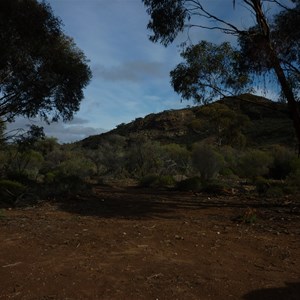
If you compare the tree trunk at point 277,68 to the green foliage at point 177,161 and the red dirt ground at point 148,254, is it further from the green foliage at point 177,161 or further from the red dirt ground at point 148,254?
the green foliage at point 177,161

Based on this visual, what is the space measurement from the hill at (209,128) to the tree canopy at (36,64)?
65.3 feet

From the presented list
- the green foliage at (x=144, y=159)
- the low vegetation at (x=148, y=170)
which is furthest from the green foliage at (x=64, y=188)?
the green foliage at (x=144, y=159)

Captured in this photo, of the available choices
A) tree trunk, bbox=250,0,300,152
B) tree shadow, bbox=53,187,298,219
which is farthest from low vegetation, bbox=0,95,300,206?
tree trunk, bbox=250,0,300,152

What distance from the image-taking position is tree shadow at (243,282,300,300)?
5.65m

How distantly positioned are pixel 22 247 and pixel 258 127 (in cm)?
5338

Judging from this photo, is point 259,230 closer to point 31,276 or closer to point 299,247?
point 299,247

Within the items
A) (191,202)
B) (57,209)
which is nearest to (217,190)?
(191,202)

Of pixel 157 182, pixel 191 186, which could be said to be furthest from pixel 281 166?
pixel 191 186

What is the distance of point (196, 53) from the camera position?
13820 mm

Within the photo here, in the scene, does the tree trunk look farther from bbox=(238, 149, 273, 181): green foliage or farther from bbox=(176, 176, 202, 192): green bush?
bbox=(238, 149, 273, 181): green foliage

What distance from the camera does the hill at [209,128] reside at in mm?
44125

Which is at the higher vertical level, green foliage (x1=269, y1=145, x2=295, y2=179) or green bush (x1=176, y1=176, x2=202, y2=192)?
green foliage (x1=269, y1=145, x2=295, y2=179)

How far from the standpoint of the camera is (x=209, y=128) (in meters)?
54.8

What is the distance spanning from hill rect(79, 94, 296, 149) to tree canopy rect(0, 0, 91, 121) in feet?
65.3
